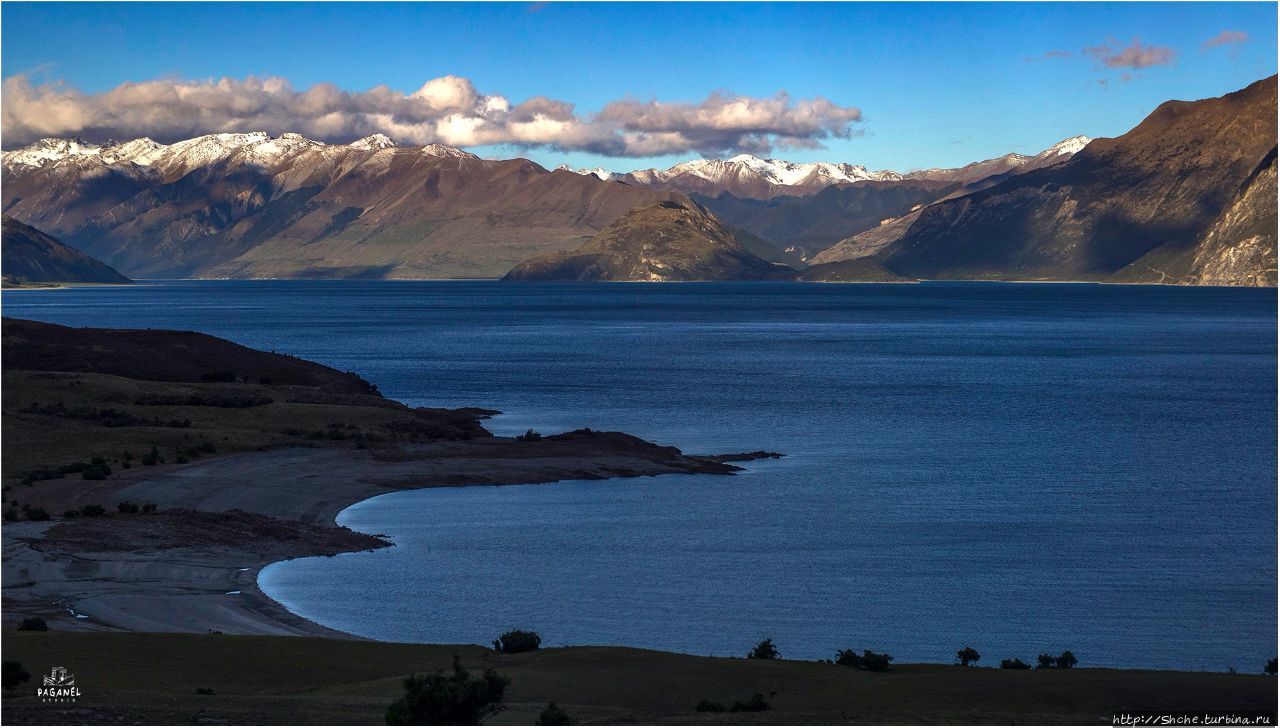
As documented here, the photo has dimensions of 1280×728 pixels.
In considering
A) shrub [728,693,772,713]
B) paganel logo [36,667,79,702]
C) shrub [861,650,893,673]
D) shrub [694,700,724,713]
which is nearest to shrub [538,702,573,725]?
shrub [694,700,724,713]

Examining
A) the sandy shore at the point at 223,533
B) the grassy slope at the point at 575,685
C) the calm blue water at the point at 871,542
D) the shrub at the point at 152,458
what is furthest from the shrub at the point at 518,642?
the shrub at the point at 152,458

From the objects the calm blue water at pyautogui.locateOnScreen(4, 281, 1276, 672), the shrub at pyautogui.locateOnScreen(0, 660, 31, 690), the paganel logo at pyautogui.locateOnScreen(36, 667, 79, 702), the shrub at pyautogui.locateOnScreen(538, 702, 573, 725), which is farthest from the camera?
the calm blue water at pyautogui.locateOnScreen(4, 281, 1276, 672)

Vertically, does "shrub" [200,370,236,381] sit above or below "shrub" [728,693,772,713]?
above

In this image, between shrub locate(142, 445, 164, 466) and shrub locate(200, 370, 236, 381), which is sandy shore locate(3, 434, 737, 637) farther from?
shrub locate(200, 370, 236, 381)

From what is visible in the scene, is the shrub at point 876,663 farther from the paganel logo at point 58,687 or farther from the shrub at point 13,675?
the shrub at point 13,675

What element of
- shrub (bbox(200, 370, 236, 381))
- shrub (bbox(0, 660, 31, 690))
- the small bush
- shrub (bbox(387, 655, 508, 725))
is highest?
shrub (bbox(200, 370, 236, 381))

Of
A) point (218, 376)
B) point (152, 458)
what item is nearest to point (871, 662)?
point (152, 458)

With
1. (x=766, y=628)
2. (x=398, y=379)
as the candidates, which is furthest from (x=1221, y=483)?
(x=398, y=379)
